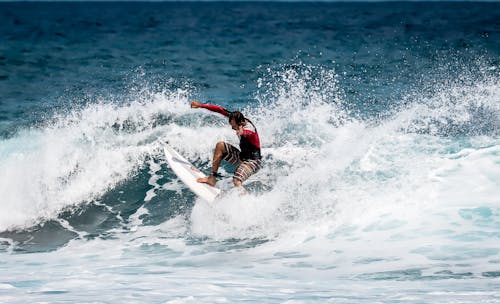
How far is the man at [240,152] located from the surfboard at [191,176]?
0.18 m

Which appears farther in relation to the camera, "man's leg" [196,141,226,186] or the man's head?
"man's leg" [196,141,226,186]

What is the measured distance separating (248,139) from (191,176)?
51.5 inches

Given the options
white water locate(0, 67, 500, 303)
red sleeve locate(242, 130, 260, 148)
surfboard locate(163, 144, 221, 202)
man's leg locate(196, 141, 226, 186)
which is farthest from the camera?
surfboard locate(163, 144, 221, 202)

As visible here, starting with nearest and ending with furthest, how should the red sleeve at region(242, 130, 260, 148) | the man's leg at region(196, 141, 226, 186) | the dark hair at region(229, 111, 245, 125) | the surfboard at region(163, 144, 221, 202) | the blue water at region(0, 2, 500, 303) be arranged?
the blue water at region(0, 2, 500, 303), the dark hair at region(229, 111, 245, 125), the red sleeve at region(242, 130, 260, 148), the man's leg at region(196, 141, 226, 186), the surfboard at region(163, 144, 221, 202)

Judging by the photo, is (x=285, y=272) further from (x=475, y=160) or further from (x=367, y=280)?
(x=475, y=160)

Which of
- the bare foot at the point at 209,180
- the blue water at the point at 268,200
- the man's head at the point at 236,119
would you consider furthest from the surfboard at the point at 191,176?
the man's head at the point at 236,119

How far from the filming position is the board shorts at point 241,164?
33.5 feet

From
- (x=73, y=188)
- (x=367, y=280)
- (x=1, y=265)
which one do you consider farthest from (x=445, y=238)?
(x=73, y=188)

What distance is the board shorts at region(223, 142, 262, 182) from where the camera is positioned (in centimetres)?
1021

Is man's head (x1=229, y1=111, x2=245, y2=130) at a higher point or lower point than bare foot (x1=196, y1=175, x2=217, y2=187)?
higher

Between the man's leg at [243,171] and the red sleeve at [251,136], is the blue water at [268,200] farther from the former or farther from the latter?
the red sleeve at [251,136]

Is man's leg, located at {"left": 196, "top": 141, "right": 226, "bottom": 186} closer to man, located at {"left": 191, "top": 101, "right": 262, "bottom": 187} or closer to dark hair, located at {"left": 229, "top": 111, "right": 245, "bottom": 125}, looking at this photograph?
man, located at {"left": 191, "top": 101, "right": 262, "bottom": 187}

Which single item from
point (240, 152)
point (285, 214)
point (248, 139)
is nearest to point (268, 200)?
point (285, 214)

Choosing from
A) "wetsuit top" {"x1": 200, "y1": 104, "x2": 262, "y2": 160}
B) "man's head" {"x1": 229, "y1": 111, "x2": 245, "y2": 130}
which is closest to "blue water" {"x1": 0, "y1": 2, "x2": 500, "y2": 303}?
"wetsuit top" {"x1": 200, "y1": 104, "x2": 262, "y2": 160}
